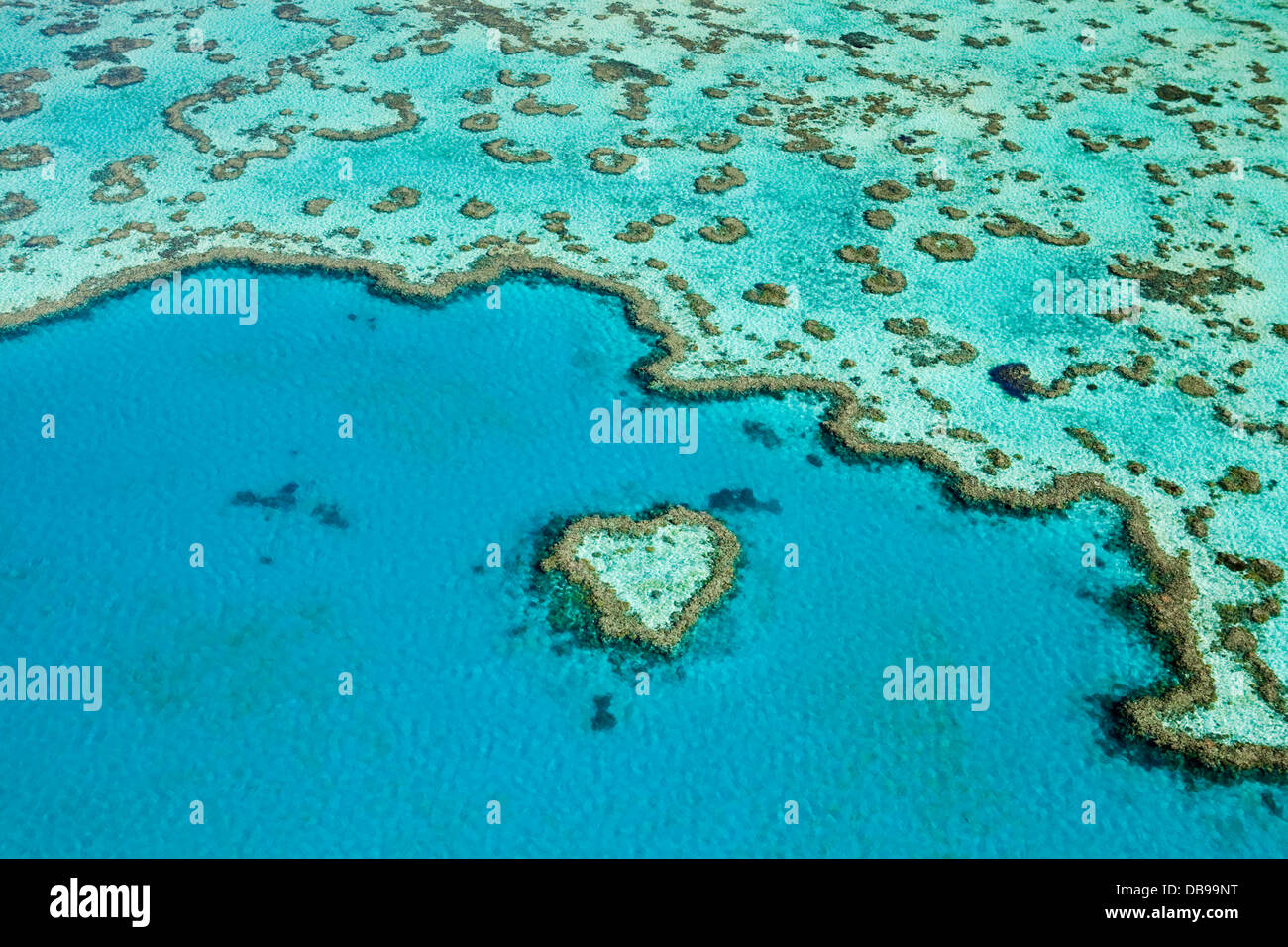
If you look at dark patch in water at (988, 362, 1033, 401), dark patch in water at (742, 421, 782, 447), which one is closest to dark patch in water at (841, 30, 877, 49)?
dark patch in water at (988, 362, 1033, 401)

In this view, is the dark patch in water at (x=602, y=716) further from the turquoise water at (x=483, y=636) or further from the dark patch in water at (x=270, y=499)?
the dark patch in water at (x=270, y=499)

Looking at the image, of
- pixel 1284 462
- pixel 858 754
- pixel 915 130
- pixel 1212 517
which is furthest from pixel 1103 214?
pixel 858 754

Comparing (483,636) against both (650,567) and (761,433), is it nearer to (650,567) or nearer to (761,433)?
(650,567)

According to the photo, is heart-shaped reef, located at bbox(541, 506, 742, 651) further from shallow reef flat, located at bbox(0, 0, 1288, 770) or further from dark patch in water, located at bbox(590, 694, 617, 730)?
shallow reef flat, located at bbox(0, 0, 1288, 770)

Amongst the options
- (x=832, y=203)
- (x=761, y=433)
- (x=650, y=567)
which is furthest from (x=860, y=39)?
(x=650, y=567)

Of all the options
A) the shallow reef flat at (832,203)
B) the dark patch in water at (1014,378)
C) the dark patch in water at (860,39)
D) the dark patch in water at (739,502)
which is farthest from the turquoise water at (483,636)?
the dark patch in water at (860,39)
